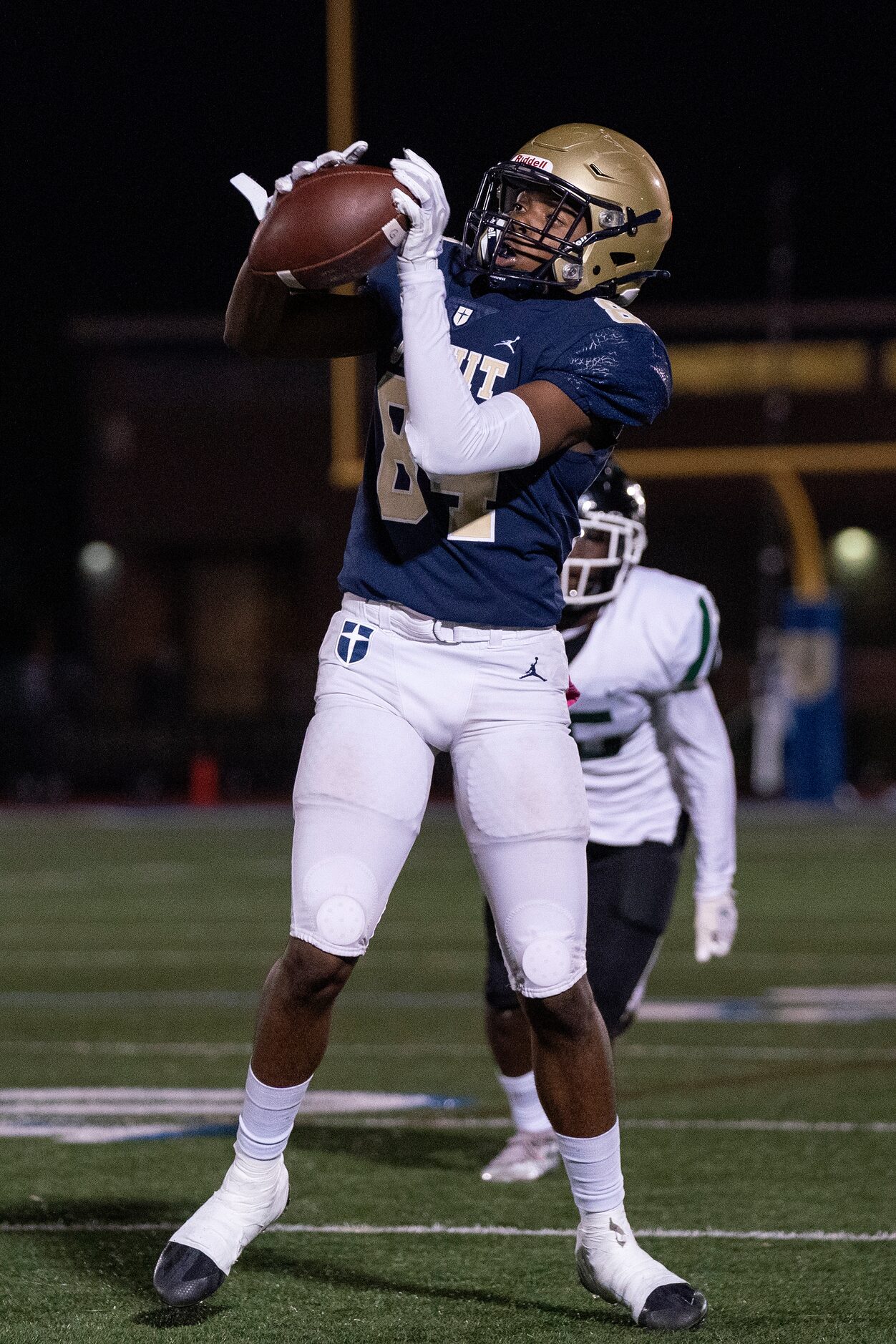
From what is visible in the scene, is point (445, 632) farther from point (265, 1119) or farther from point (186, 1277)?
point (186, 1277)

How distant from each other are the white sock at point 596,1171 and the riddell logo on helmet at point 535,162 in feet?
4.95

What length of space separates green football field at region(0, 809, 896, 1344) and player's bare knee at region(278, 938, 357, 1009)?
50 cm

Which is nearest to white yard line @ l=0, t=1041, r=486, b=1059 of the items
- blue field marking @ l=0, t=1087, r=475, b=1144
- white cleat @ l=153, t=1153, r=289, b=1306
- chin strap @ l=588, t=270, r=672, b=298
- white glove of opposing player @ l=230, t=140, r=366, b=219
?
blue field marking @ l=0, t=1087, r=475, b=1144

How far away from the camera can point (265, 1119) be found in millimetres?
2939

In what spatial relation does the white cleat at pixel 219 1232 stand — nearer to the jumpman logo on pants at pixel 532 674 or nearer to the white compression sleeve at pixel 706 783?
the jumpman logo on pants at pixel 532 674

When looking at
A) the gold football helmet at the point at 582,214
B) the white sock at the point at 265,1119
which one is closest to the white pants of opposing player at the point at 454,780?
the white sock at the point at 265,1119

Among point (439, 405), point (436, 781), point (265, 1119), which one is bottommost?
point (436, 781)

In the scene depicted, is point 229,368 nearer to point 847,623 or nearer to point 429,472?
point 847,623

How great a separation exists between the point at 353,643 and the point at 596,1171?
89cm

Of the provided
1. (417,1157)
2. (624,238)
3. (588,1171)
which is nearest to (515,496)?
(624,238)

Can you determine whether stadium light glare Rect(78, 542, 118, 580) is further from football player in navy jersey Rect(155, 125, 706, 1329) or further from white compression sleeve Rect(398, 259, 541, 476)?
white compression sleeve Rect(398, 259, 541, 476)

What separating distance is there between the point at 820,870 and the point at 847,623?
12.6 m

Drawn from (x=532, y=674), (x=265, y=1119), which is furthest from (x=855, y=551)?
(x=265, y=1119)

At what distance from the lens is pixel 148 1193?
3.86m
